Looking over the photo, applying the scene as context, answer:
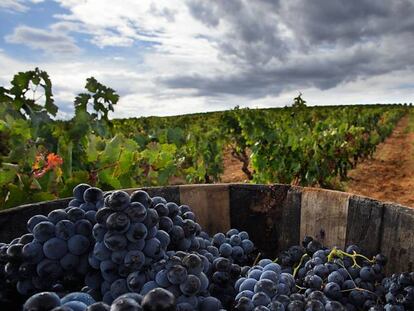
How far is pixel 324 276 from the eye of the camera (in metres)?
1.49

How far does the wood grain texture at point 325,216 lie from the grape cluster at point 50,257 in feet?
3.48

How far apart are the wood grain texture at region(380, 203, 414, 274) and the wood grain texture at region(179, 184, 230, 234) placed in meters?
0.71

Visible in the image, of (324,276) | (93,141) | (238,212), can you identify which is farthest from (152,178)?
(324,276)

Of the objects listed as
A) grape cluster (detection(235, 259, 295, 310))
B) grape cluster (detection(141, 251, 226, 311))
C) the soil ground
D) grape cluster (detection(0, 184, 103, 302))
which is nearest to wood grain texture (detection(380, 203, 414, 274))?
grape cluster (detection(235, 259, 295, 310))

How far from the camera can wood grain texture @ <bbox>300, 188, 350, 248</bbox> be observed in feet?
6.18

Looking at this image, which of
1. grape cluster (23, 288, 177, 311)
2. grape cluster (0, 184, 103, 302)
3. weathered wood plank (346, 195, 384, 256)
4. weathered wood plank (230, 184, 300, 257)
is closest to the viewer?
grape cluster (23, 288, 177, 311)

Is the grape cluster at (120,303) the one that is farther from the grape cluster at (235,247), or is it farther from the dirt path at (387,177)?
the dirt path at (387,177)

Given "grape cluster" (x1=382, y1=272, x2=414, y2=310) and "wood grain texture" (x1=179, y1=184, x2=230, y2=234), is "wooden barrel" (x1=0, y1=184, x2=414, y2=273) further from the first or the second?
"grape cluster" (x1=382, y1=272, x2=414, y2=310)

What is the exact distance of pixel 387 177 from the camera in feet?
37.2

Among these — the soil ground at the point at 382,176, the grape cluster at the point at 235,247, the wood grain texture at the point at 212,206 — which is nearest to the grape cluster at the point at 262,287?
the grape cluster at the point at 235,247

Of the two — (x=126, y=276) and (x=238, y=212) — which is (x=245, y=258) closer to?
Answer: (x=238, y=212)

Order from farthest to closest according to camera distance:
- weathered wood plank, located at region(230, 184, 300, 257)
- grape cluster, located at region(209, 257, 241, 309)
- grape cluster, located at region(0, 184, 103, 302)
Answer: weathered wood plank, located at region(230, 184, 300, 257) → grape cluster, located at region(209, 257, 241, 309) → grape cluster, located at region(0, 184, 103, 302)

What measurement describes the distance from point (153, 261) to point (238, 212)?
0.98m

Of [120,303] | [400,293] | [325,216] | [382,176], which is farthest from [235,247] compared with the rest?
[382,176]
